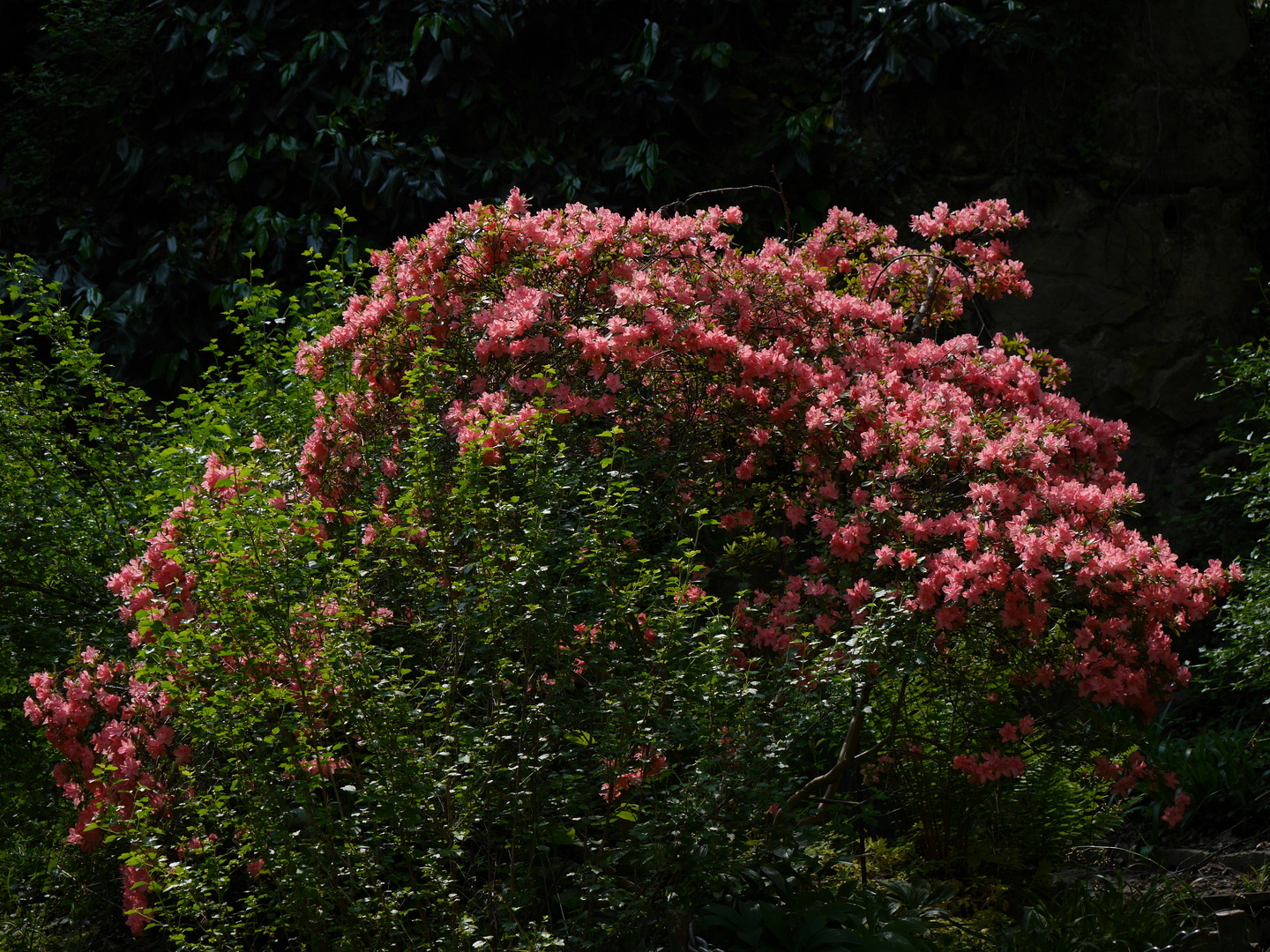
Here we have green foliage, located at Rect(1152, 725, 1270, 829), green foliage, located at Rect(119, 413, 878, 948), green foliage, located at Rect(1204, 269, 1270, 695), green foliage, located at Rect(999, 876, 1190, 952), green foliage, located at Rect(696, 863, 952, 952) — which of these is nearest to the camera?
green foliage, located at Rect(119, 413, 878, 948)

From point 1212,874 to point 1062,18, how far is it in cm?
461

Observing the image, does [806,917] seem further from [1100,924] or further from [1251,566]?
[1251,566]

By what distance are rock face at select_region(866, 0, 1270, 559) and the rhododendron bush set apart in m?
2.65

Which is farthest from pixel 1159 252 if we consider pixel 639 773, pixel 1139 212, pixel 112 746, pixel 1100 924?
pixel 112 746

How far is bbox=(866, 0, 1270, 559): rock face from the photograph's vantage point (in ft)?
19.1

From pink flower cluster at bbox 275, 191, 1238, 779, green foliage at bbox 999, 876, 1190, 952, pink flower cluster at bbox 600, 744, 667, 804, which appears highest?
pink flower cluster at bbox 275, 191, 1238, 779

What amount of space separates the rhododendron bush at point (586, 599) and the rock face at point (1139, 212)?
104 inches

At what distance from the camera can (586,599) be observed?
97.2 inches

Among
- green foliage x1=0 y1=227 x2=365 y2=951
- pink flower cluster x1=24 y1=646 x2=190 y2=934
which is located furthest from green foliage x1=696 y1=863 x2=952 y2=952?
green foliage x1=0 y1=227 x2=365 y2=951

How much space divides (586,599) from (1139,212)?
16.1ft

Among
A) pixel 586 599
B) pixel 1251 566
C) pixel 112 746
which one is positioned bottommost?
pixel 112 746

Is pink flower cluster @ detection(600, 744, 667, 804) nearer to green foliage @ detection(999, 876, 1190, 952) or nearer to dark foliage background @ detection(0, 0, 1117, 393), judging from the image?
green foliage @ detection(999, 876, 1190, 952)

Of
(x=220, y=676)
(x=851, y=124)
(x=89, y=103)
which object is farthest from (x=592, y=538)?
(x=89, y=103)

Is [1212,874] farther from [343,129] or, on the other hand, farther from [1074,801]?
[343,129]
